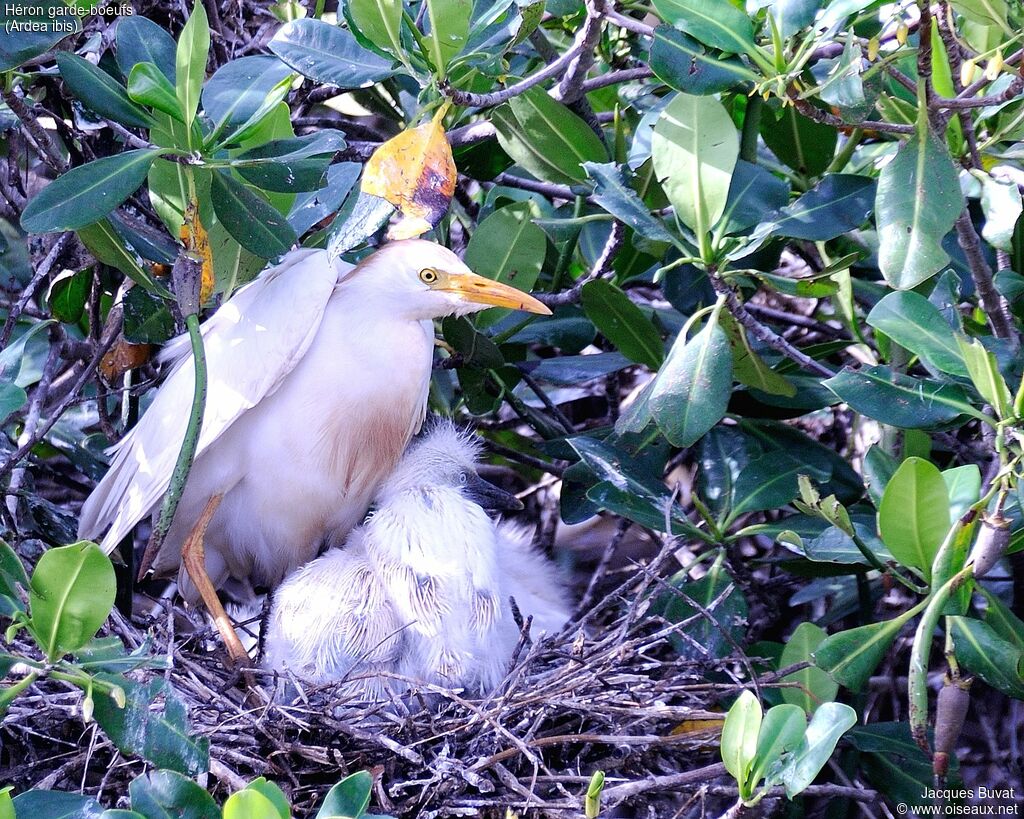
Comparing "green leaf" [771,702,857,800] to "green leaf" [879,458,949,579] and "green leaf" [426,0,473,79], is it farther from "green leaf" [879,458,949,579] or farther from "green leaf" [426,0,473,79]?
"green leaf" [426,0,473,79]

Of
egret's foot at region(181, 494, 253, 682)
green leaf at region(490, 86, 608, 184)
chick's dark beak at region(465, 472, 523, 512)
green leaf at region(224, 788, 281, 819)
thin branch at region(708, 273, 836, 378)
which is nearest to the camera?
green leaf at region(224, 788, 281, 819)

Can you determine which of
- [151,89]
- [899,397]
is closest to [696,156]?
[899,397]

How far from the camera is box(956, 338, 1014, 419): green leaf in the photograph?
1454 millimetres

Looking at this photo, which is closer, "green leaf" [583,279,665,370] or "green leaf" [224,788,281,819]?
"green leaf" [224,788,281,819]

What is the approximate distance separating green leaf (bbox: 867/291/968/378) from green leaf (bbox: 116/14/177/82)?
1.15 metres

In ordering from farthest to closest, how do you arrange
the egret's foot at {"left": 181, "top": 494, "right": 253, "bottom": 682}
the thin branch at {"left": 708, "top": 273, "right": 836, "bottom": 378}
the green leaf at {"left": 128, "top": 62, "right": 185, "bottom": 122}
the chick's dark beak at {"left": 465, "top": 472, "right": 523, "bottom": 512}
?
the chick's dark beak at {"left": 465, "top": 472, "right": 523, "bottom": 512} < the egret's foot at {"left": 181, "top": 494, "right": 253, "bottom": 682} < the thin branch at {"left": 708, "top": 273, "right": 836, "bottom": 378} < the green leaf at {"left": 128, "top": 62, "right": 185, "bottom": 122}

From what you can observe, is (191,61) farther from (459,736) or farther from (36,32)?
(459,736)

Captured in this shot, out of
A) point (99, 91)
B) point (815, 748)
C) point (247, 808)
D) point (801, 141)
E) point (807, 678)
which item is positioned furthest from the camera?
point (801, 141)

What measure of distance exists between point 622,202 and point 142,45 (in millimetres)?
804

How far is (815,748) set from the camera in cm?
142

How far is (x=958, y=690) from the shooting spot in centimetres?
161

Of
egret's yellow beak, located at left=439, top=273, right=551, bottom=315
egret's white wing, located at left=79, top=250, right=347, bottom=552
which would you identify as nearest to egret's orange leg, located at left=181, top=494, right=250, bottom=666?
egret's white wing, located at left=79, top=250, right=347, bottom=552

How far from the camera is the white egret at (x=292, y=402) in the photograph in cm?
220

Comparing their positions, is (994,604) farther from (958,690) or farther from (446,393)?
(446,393)
